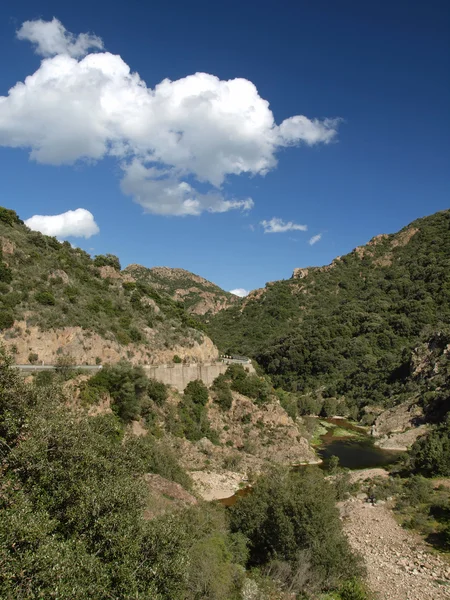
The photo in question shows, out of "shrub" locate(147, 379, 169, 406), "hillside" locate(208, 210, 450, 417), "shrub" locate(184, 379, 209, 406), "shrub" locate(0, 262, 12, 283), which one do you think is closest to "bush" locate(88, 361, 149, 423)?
"shrub" locate(147, 379, 169, 406)

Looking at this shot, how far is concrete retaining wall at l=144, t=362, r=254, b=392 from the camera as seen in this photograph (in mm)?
36556

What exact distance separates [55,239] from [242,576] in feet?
124

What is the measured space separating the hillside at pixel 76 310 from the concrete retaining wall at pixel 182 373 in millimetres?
1420

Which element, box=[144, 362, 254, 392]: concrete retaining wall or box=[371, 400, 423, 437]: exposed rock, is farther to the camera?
box=[371, 400, 423, 437]: exposed rock

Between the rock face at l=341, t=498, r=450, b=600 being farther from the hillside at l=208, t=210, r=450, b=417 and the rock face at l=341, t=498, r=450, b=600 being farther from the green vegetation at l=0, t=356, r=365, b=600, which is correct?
the hillside at l=208, t=210, r=450, b=417

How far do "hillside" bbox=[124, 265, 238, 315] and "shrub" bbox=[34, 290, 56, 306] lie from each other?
8060cm

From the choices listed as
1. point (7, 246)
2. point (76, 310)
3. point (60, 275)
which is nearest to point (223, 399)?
point (76, 310)

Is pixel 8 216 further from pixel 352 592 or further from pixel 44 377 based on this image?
pixel 352 592

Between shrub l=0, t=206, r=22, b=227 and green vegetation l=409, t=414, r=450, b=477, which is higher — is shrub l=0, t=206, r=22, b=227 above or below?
above

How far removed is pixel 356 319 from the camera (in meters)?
83.6

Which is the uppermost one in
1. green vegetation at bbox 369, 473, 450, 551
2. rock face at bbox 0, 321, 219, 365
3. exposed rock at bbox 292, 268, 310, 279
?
exposed rock at bbox 292, 268, 310, 279

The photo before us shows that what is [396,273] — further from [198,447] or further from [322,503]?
[322,503]

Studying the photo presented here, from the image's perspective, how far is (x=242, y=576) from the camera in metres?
Result: 15.7

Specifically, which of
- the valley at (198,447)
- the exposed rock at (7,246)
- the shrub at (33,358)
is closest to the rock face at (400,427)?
the valley at (198,447)
